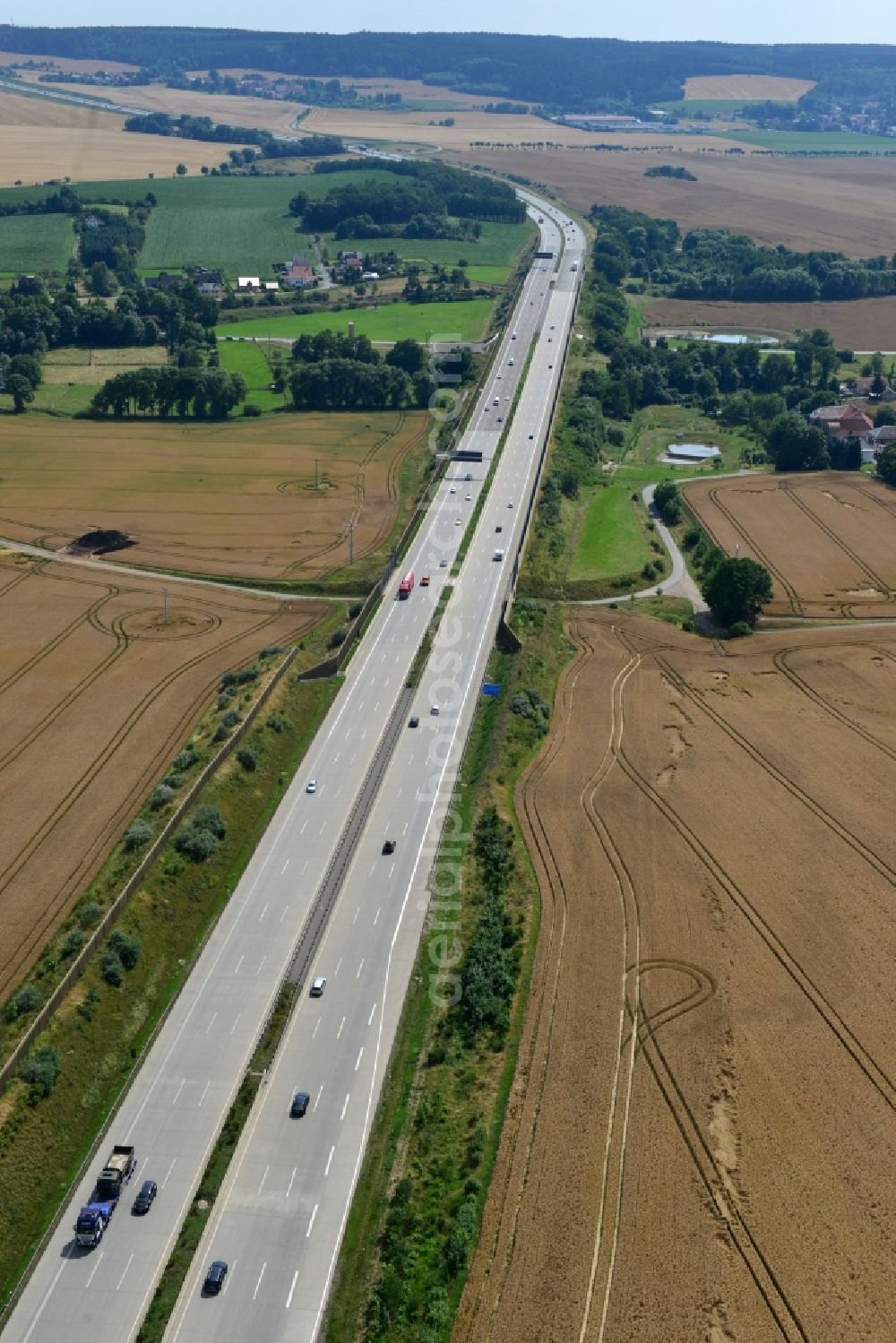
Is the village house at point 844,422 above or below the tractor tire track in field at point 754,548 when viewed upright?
above

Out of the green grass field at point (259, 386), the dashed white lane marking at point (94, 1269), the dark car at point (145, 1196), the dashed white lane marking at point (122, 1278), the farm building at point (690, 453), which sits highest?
the dark car at point (145, 1196)

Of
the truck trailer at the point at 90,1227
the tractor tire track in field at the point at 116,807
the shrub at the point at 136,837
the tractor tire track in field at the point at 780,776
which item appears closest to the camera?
the truck trailer at the point at 90,1227

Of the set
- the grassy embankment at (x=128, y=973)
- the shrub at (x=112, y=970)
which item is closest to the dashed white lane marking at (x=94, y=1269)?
the grassy embankment at (x=128, y=973)

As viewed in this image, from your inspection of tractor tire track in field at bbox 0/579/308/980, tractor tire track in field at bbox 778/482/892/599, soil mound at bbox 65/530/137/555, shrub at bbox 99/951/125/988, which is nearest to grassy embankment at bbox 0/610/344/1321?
shrub at bbox 99/951/125/988

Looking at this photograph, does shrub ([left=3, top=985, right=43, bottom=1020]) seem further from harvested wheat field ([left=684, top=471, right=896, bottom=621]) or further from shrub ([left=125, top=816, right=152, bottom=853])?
harvested wheat field ([left=684, top=471, right=896, bottom=621])

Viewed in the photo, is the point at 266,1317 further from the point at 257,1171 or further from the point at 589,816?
the point at 589,816

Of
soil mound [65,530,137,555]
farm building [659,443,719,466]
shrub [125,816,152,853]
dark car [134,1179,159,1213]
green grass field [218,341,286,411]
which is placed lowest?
green grass field [218,341,286,411]

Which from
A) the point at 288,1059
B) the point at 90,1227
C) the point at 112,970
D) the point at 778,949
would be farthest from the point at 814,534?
the point at 90,1227

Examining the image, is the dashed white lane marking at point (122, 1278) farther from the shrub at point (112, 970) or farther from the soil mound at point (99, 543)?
the soil mound at point (99, 543)
